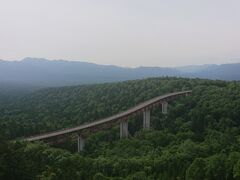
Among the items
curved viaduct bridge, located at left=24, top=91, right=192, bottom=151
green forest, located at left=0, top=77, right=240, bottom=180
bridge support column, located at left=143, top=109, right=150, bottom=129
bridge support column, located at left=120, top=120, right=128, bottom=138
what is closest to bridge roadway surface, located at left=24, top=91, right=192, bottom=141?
curved viaduct bridge, located at left=24, top=91, right=192, bottom=151

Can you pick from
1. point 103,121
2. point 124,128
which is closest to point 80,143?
point 103,121

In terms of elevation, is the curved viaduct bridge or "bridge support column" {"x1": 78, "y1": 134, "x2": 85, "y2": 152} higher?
the curved viaduct bridge

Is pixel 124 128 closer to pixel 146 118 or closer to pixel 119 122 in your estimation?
pixel 119 122

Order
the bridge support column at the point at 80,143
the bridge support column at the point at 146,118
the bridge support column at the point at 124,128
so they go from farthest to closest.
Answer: the bridge support column at the point at 146,118 < the bridge support column at the point at 124,128 < the bridge support column at the point at 80,143

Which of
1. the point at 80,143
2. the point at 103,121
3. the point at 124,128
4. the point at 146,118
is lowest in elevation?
the point at 80,143

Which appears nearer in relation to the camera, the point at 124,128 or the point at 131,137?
the point at 131,137

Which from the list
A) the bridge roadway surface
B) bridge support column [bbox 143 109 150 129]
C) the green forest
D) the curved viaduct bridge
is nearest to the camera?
the green forest

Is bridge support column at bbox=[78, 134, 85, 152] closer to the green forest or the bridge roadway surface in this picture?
the green forest

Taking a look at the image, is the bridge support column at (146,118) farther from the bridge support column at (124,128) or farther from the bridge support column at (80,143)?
the bridge support column at (80,143)

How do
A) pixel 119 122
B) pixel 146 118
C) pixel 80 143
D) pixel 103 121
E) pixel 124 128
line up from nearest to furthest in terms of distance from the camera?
pixel 80 143, pixel 103 121, pixel 119 122, pixel 124 128, pixel 146 118

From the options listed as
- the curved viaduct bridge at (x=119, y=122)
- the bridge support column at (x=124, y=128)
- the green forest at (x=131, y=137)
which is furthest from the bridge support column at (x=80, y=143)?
the bridge support column at (x=124, y=128)
